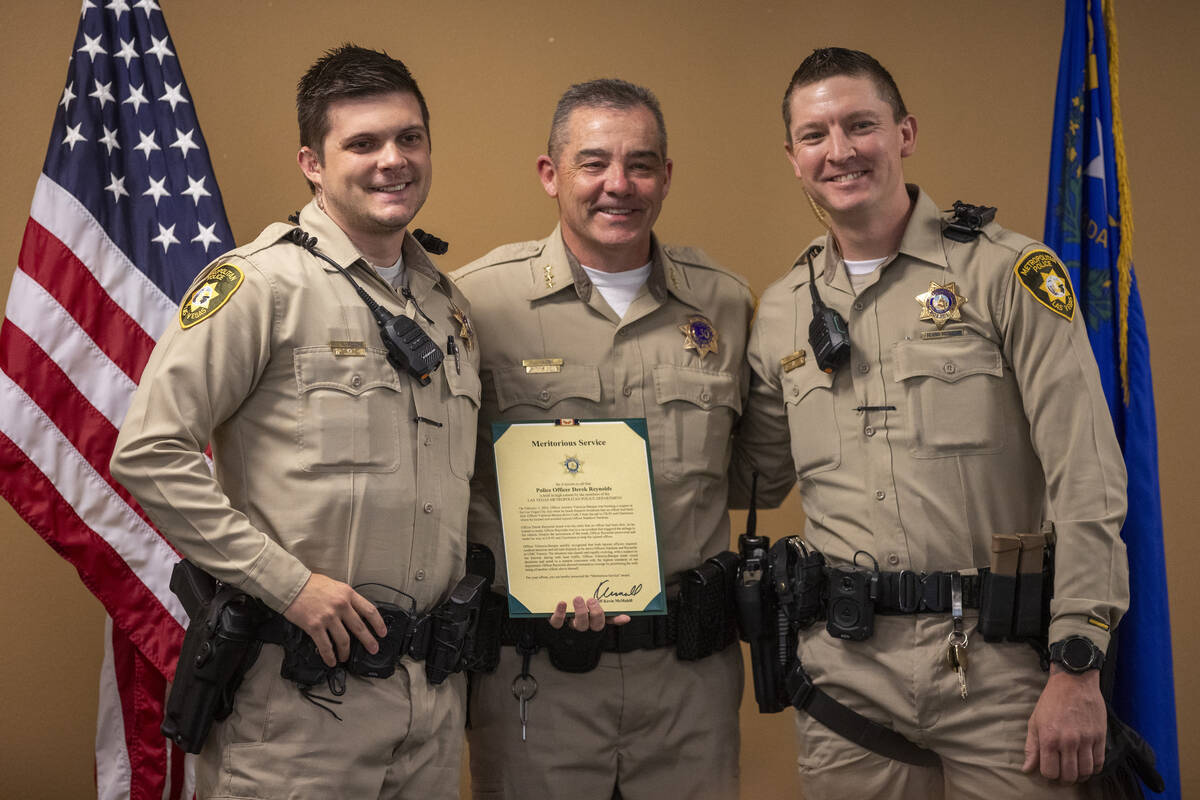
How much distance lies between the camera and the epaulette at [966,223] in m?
2.44

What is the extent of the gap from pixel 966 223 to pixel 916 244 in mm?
122

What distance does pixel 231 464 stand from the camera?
7.13 ft

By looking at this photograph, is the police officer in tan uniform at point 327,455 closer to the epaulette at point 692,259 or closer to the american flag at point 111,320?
the epaulette at point 692,259

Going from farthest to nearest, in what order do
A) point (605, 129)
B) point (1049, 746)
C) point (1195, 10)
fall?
point (1195, 10) < point (605, 129) < point (1049, 746)

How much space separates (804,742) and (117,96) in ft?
8.18

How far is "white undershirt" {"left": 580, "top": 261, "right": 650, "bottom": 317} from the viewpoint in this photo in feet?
9.02

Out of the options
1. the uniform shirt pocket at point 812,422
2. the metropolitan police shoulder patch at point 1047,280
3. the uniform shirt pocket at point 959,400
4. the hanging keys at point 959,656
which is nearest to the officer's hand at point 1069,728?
the hanging keys at point 959,656

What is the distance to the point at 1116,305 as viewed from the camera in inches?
108

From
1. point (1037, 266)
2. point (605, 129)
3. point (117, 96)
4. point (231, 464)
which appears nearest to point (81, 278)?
point (117, 96)

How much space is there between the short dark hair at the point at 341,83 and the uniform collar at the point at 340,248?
0.14m

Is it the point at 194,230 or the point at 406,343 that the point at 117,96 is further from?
the point at 406,343

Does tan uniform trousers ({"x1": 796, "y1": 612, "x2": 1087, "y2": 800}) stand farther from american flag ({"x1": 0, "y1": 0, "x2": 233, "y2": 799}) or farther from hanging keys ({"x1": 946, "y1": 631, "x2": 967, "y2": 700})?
american flag ({"x1": 0, "y1": 0, "x2": 233, "y2": 799})

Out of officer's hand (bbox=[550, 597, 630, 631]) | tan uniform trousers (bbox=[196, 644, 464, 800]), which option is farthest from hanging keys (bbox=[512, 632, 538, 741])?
tan uniform trousers (bbox=[196, 644, 464, 800])
